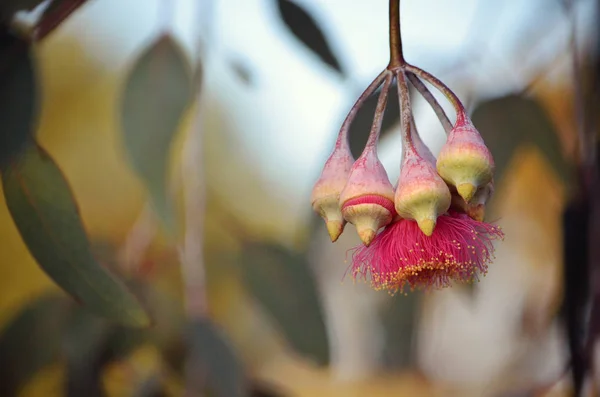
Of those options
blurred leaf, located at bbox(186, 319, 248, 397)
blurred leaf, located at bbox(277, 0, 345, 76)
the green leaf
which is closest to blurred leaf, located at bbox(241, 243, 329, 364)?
blurred leaf, located at bbox(186, 319, 248, 397)

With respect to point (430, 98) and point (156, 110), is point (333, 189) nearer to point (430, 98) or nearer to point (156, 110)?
point (430, 98)

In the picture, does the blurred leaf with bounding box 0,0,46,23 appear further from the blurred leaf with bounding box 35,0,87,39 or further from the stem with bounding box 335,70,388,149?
the stem with bounding box 335,70,388,149

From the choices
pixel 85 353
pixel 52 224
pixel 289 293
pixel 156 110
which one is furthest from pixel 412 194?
pixel 85 353

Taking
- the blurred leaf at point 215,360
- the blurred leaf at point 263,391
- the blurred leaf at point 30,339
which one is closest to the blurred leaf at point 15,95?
the blurred leaf at point 215,360

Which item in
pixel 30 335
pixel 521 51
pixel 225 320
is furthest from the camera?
pixel 225 320

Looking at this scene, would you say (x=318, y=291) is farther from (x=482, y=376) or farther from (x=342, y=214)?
(x=482, y=376)

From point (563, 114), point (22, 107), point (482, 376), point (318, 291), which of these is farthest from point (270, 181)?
point (22, 107)

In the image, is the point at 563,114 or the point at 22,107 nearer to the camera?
the point at 22,107
